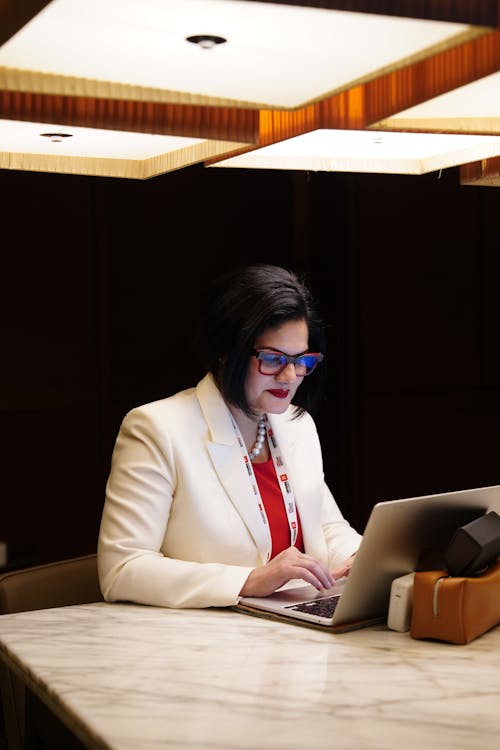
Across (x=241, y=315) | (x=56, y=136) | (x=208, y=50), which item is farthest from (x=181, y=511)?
(x=208, y=50)

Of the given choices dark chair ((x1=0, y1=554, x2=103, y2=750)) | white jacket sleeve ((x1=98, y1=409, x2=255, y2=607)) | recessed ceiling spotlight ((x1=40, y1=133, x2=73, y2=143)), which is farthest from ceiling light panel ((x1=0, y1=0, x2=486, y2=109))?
dark chair ((x1=0, y1=554, x2=103, y2=750))

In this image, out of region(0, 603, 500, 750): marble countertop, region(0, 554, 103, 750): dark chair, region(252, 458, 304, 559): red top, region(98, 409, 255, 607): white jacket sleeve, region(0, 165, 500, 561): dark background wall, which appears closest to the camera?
region(0, 603, 500, 750): marble countertop

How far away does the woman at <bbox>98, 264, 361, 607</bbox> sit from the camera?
2480 millimetres

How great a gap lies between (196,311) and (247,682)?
14.1 feet

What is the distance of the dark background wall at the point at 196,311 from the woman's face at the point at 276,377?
273cm

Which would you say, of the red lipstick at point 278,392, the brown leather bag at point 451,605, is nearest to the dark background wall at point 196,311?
the red lipstick at point 278,392

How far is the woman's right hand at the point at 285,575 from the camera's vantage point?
2365mm

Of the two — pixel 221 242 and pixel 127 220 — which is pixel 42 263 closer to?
pixel 127 220

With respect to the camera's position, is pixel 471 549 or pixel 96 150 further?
pixel 96 150

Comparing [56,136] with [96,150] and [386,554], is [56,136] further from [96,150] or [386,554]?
[386,554]

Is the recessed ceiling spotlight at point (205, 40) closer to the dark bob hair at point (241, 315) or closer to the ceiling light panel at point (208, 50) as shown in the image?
the ceiling light panel at point (208, 50)

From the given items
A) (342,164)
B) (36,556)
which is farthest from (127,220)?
(342,164)

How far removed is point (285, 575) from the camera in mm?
2369

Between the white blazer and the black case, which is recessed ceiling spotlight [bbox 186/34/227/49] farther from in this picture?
the white blazer
